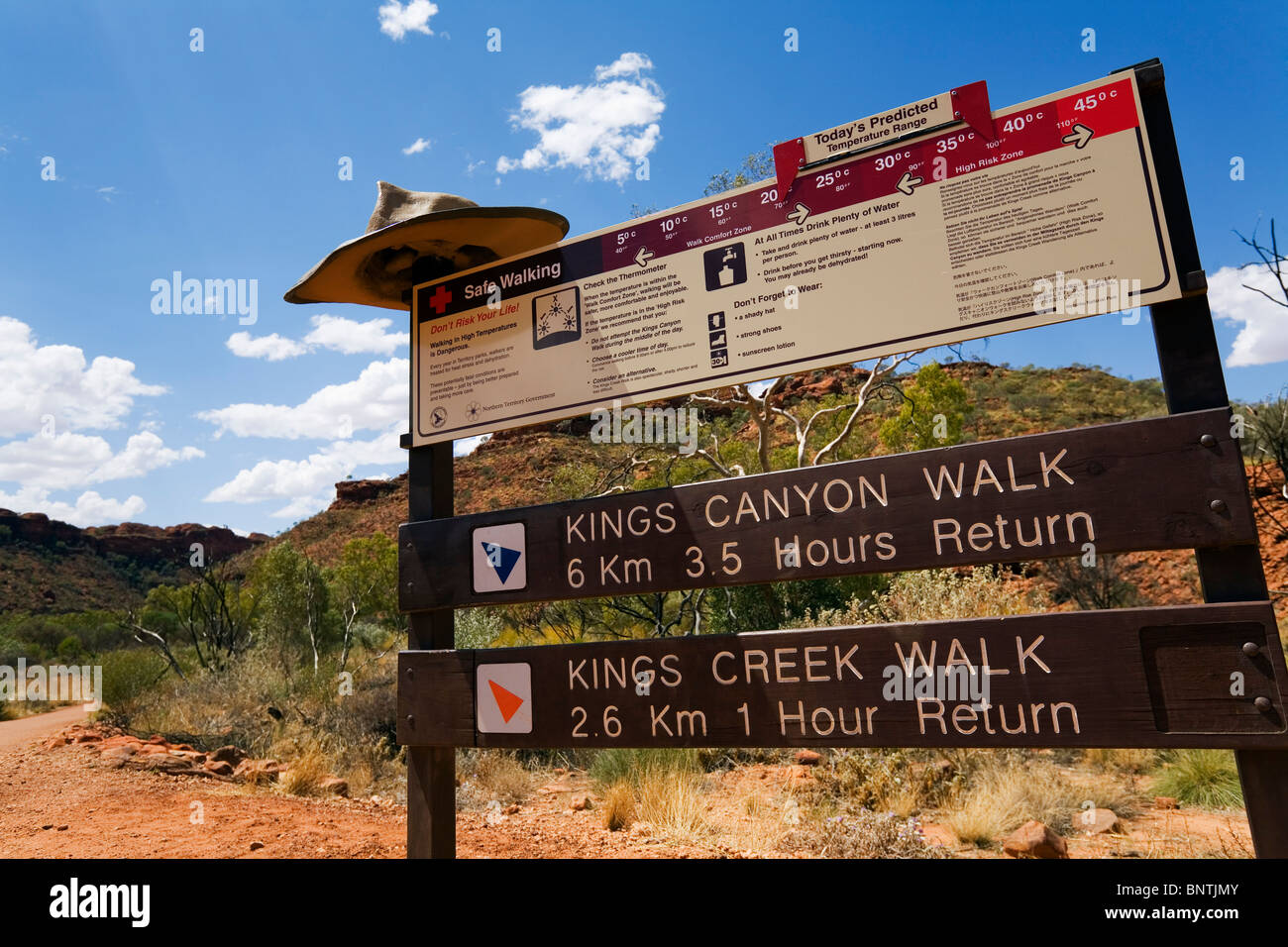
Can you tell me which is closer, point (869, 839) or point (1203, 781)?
point (869, 839)

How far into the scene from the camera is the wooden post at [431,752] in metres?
3.03

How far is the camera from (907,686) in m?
2.29

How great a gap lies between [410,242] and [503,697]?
6.56ft

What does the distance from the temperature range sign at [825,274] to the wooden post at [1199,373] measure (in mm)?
52

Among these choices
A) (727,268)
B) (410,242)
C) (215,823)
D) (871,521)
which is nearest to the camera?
(871,521)

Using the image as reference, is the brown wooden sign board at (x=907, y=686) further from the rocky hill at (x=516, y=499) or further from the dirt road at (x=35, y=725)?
the rocky hill at (x=516, y=499)

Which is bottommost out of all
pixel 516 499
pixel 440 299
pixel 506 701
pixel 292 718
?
pixel 292 718

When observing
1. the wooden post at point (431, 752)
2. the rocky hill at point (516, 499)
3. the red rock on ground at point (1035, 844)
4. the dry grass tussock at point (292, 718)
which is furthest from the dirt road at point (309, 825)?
the rocky hill at point (516, 499)

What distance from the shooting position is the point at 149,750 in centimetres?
731

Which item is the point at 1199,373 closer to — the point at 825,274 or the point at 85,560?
the point at 825,274

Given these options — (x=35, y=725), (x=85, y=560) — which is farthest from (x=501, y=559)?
(x=85, y=560)

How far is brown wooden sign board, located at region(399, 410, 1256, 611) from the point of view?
6.93 feet
